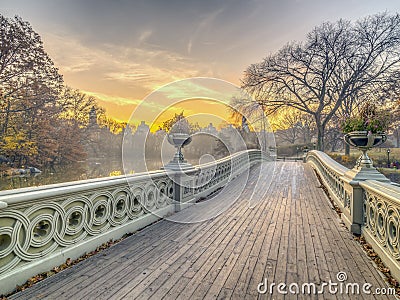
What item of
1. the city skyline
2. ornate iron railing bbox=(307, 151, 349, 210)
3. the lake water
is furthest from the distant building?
the lake water

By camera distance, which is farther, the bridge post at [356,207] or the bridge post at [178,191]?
the bridge post at [178,191]

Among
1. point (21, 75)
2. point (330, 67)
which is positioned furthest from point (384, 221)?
A: point (21, 75)

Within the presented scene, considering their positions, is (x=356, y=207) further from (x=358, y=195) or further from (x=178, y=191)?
(x=178, y=191)

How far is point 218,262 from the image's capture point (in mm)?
2834

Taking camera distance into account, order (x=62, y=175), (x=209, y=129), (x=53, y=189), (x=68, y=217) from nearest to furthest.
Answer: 1. (x=53, y=189)
2. (x=68, y=217)
3. (x=209, y=129)
4. (x=62, y=175)

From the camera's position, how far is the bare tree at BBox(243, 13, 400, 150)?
54.4 feet

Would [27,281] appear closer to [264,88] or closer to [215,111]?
[215,111]

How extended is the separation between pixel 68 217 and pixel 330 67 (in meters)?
20.0

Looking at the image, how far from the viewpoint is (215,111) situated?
6.12m

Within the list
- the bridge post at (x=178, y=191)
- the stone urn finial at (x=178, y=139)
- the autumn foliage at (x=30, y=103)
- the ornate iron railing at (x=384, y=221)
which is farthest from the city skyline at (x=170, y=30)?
the ornate iron railing at (x=384, y=221)

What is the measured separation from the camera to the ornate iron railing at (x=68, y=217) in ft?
7.28

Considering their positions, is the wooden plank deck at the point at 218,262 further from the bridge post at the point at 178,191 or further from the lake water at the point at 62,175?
the lake water at the point at 62,175

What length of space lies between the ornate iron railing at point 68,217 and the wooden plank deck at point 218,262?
19cm

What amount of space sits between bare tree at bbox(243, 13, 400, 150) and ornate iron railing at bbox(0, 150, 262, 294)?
16.6m
